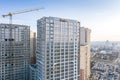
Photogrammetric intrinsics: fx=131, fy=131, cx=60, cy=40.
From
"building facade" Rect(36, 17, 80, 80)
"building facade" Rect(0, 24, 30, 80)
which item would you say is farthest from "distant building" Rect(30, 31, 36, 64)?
"building facade" Rect(36, 17, 80, 80)

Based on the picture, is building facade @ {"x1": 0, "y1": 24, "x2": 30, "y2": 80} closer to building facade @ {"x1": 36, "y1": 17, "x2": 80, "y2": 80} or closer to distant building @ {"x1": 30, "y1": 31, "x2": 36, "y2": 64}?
distant building @ {"x1": 30, "y1": 31, "x2": 36, "y2": 64}

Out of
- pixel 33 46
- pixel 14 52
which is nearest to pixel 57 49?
pixel 14 52

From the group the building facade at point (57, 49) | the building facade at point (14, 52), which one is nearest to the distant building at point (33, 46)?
the building facade at point (14, 52)

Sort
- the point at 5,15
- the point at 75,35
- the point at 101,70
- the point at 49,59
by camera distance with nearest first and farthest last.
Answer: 1. the point at 49,59
2. the point at 75,35
3. the point at 5,15
4. the point at 101,70

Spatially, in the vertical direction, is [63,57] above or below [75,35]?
below

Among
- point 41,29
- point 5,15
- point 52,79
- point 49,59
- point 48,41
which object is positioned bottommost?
point 52,79

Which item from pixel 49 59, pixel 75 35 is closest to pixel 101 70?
pixel 75 35

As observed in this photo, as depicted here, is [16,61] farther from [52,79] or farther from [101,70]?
[101,70]
